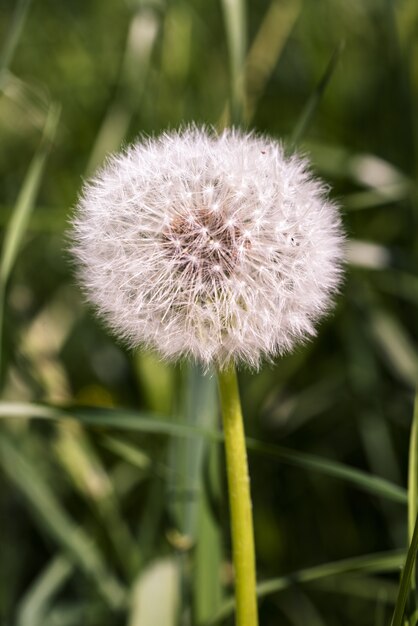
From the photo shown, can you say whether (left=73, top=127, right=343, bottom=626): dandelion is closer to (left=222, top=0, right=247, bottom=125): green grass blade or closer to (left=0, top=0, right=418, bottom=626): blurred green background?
(left=0, top=0, right=418, bottom=626): blurred green background

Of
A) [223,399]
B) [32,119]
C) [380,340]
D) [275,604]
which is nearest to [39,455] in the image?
[275,604]

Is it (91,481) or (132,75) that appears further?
(132,75)

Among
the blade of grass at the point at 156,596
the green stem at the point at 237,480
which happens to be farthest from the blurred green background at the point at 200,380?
the green stem at the point at 237,480

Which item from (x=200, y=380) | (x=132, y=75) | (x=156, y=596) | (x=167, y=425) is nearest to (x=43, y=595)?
(x=156, y=596)

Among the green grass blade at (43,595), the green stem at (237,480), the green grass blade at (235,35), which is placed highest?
the green grass blade at (235,35)

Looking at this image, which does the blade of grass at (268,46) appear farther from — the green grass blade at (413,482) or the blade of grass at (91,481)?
the green grass blade at (413,482)

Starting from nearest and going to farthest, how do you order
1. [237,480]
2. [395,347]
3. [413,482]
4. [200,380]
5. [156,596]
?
[237,480] → [413,482] → [156,596] → [200,380] → [395,347]

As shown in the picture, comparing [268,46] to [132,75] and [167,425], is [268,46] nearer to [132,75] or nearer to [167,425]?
[132,75]

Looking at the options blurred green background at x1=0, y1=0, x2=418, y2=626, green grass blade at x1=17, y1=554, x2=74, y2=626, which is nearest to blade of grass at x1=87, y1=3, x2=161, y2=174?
blurred green background at x1=0, y1=0, x2=418, y2=626
